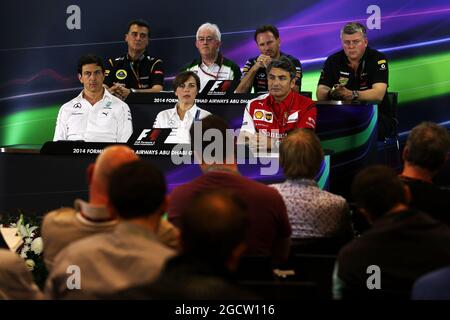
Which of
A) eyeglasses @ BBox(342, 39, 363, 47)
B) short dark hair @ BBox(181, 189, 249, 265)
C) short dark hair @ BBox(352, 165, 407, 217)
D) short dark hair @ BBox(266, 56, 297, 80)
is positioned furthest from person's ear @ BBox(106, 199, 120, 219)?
eyeglasses @ BBox(342, 39, 363, 47)

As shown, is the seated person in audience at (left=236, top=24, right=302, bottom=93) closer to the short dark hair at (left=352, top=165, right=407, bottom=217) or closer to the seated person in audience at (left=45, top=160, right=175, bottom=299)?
the short dark hair at (left=352, top=165, right=407, bottom=217)

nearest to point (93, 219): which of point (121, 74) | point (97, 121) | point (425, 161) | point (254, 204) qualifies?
point (254, 204)

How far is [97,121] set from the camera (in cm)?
704

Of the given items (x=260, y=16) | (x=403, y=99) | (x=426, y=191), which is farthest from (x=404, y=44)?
(x=426, y=191)

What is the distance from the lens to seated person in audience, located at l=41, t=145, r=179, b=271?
9.73 ft

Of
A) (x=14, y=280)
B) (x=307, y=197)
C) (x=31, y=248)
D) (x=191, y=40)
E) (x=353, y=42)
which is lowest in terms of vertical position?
(x=31, y=248)

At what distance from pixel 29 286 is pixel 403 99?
21.2ft

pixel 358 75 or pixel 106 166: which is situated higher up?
pixel 358 75

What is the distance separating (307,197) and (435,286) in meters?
1.39

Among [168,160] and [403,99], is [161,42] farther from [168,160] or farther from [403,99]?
[168,160]

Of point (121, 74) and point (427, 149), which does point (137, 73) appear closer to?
point (121, 74)

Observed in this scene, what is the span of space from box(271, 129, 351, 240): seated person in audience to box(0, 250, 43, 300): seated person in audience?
127 centimetres

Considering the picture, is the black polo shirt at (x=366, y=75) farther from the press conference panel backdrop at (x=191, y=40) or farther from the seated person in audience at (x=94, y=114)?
the seated person in audience at (x=94, y=114)

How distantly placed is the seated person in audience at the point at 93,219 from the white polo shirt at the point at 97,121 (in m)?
3.77
